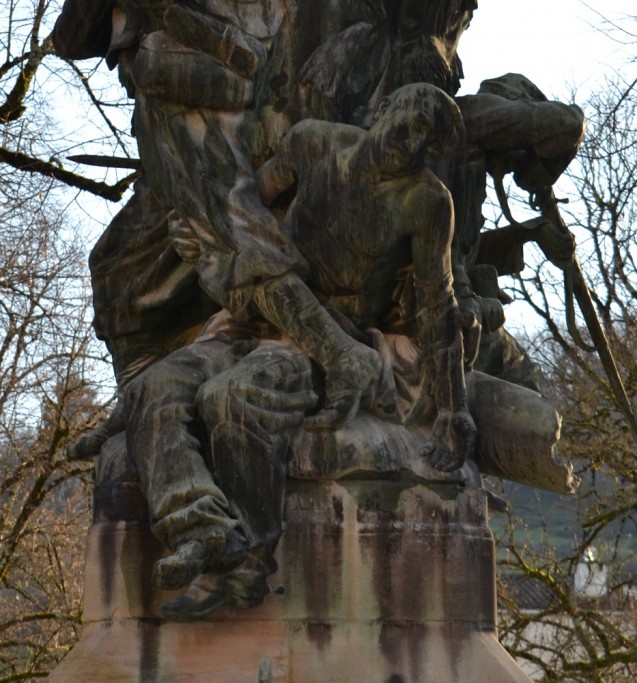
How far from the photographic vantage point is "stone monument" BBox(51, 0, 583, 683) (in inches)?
191

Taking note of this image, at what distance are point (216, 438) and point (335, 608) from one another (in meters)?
0.63

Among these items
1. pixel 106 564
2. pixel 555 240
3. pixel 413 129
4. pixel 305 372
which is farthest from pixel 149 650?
pixel 555 240

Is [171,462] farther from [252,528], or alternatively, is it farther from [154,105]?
A: [154,105]

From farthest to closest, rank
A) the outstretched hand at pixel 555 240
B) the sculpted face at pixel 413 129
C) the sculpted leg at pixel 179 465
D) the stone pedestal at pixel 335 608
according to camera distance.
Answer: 1. the outstretched hand at pixel 555 240
2. the sculpted face at pixel 413 129
3. the stone pedestal at pixel 335 608
4. the sculpted leg at pixel 179 465

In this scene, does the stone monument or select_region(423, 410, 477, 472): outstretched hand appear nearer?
the stone monument

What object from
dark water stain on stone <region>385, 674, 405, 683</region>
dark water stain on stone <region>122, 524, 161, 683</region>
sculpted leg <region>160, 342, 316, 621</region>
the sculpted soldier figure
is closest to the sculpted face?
the sculpted soldier figure

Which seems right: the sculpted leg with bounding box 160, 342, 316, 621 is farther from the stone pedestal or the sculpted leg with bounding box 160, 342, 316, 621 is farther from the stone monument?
the stone pedestal

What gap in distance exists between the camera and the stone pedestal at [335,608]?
15.9 ft

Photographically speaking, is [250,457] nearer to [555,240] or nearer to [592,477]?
[555,240]

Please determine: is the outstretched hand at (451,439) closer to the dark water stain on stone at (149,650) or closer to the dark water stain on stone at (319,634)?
the dark water stain on stone at (319,634)

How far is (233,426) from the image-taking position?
16.0 ft

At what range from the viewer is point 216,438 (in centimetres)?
489

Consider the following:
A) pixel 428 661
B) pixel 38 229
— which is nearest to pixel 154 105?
pixel 428 661

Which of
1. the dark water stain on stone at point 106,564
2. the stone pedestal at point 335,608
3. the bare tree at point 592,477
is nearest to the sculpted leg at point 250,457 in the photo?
the stone pedestal at point 335,608
